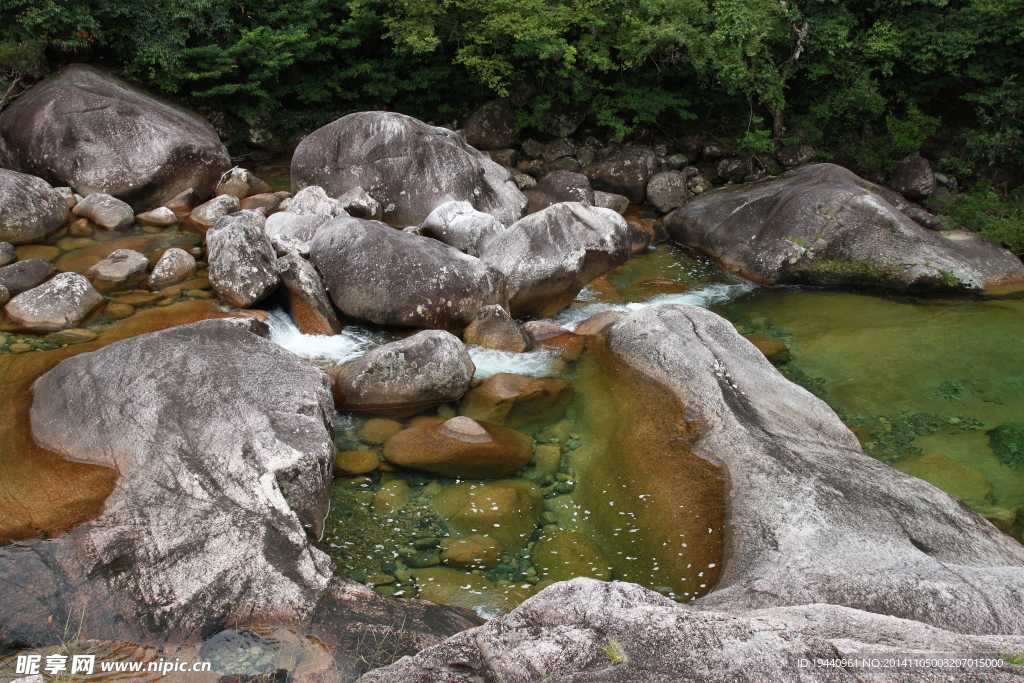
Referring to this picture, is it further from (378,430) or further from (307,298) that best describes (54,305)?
(378,430)

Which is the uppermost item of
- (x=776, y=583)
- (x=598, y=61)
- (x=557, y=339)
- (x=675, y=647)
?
(x=598, y=61)

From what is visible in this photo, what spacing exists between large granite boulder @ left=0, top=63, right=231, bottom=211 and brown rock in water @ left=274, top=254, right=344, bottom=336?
16.1 feet

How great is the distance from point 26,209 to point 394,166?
524cm

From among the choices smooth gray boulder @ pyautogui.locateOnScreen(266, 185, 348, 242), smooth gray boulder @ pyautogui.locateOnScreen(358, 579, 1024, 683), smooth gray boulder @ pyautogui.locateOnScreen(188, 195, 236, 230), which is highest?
smooth gray boulder @ pyautogui.locateOnScreen(358, 579, 1024, 683)

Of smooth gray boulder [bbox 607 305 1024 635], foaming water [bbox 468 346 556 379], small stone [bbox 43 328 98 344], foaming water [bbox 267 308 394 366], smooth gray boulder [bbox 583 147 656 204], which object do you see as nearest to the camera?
smooth gray boulder [bbox 607 305 1024 635]

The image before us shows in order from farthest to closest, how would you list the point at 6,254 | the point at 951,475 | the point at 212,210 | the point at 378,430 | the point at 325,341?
the point at 212,210
the point at 6,254
the point at 325,341
the point at 378,430
the point at 951,475

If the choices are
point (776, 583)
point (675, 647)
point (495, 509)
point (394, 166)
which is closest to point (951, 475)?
point (776, 583)

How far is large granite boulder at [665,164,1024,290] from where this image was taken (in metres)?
10.2

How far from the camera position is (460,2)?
13445 mm

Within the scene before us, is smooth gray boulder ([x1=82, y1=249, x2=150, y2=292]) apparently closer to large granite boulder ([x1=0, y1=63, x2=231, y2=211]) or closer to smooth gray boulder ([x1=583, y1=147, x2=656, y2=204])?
large granite boulder ([x1=0, y1=63, x2=231, y2=211])

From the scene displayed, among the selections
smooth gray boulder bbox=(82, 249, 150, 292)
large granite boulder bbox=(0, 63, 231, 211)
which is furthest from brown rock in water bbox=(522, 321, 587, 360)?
large granite boulder bbox=(0, 63, 231, 211)

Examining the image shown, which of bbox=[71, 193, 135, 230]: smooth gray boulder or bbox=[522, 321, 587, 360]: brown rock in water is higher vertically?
bbox=[522, 321, 587, 360]: brown rock in water

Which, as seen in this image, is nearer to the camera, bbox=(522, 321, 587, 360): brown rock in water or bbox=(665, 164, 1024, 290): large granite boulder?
bbox=(522, 321, 587, 360): brown rock in water

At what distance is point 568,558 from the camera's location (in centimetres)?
456
